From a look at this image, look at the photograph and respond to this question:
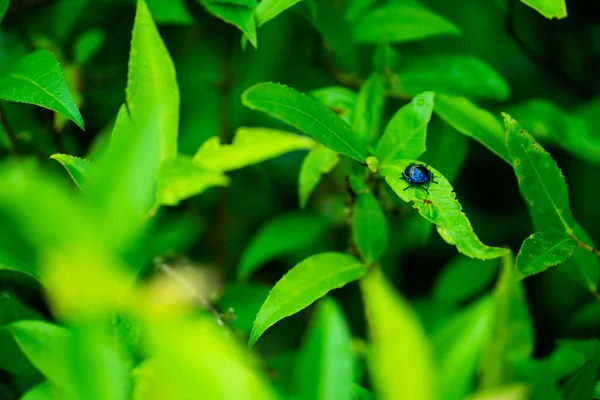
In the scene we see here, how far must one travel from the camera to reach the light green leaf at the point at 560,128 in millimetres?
1258

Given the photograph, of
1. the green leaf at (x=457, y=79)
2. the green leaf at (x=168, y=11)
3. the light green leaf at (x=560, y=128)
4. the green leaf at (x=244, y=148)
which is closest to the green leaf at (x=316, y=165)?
the green leaf at (x=244, y=148)

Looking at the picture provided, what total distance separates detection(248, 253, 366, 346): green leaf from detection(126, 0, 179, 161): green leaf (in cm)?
26

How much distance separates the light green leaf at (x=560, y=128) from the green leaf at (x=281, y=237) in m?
0.48

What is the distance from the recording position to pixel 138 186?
513 millimetres

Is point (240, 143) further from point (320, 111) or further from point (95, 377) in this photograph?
point (95, 377)

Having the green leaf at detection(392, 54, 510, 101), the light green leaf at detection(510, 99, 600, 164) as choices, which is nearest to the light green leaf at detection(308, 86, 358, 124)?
the green leaf at detection(392, 54, 510, 101)

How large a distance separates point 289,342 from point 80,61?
83 centimetres

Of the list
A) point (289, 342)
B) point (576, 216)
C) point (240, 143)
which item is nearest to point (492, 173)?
point (576, 216)

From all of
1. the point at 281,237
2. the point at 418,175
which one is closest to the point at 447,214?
the point at 418,175

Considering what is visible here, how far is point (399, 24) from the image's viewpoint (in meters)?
1.20

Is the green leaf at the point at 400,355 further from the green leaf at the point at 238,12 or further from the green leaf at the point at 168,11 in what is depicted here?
the green leaf at the point at 168,11

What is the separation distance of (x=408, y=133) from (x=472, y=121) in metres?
0.18

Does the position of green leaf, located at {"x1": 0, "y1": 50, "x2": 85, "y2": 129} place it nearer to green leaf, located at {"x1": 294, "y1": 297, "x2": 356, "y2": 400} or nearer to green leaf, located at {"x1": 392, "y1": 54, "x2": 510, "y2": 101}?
green leaf, located at {"x1": 294, "y1": 297, "x2": 356, "y2": 400}

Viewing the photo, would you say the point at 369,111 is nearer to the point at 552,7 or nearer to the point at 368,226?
the point at 368,226
